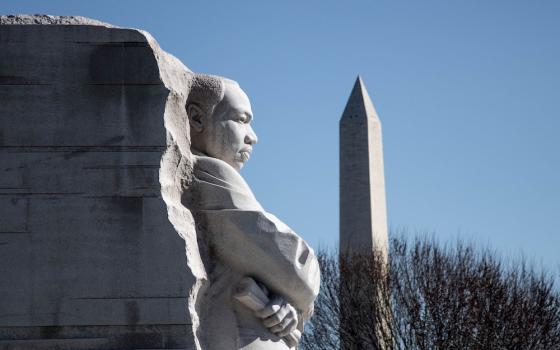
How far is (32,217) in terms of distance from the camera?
683cm

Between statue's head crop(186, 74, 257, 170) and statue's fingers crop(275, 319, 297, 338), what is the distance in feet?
3.95

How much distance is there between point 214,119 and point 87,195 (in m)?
1.16

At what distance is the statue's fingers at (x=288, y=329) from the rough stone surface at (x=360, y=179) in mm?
24485

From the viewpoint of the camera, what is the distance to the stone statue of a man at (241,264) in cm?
709

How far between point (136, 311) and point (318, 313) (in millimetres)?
20491

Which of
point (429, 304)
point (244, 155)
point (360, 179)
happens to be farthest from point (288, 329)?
point (360, 179)

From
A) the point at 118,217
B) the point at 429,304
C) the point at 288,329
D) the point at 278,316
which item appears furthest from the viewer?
the point at 429,304

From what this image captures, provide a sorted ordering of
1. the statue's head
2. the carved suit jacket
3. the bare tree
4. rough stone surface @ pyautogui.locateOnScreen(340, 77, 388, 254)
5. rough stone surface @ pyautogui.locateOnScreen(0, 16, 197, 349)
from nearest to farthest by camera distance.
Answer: rough stone surface @ pyautogui.locateOnScreen(0, 16, 197, 349) < the carved suit jacket < the statue's head < the bare tree < rough stone surface @ pyautogui.locateOnScreen(340, 77, 388, 254)

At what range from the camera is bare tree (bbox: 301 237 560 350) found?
23.3m

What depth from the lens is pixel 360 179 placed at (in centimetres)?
3234

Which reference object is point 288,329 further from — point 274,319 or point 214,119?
point 214,119

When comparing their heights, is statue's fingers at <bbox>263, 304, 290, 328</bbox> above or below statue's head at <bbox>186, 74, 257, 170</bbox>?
below

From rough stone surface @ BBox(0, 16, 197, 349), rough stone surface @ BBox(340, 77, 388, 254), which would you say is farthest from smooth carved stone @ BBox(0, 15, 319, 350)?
rough stone surface @ BBox(340, 77, 388, 254)

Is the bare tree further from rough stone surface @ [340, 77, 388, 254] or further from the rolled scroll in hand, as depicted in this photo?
the rolled scroll in hand
